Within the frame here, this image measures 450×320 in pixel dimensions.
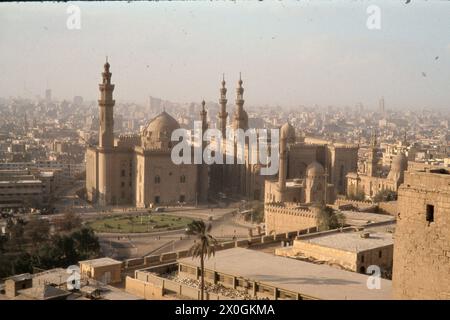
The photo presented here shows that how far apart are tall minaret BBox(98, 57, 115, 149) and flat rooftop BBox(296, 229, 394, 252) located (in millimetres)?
17485

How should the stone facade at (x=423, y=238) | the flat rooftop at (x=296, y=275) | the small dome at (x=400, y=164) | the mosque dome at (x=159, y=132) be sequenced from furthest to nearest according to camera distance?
the mosque dome at (x=159, y=132)
the small dome at (x=400, y=164)
the flat rooftop at (x=296, y=275)
the stone facade at (x=423, y=238)

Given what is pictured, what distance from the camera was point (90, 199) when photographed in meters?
31.0

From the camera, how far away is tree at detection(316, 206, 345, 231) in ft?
55.9

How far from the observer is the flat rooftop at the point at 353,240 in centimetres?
1280

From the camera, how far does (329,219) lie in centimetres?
1741

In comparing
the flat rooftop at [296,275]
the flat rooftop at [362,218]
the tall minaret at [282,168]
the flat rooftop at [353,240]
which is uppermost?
the tall minaret at [282,168]

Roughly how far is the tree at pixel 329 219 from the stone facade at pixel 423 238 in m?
10.1

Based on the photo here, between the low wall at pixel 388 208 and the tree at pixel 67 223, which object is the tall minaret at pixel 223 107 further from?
the low wall at pixel 388 208

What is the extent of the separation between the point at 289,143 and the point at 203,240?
73.7 ft

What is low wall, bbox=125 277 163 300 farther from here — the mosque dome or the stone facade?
the mosque dome

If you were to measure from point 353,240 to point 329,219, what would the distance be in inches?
151

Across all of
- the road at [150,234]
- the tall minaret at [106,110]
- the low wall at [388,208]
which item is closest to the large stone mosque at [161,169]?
the tall minaret at [106,110]

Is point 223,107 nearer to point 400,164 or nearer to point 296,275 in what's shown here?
point 400,164

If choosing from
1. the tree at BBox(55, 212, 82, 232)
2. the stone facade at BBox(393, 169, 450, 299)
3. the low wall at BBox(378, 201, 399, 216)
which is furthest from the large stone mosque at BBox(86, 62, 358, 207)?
the stone facade at BBox(393, 169, 450, 299)
